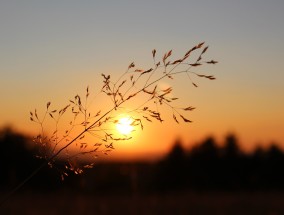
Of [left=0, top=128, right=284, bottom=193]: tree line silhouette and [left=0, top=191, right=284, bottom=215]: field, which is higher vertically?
[left=0, top=128, right=284, bottom=193]: tree line silhouette

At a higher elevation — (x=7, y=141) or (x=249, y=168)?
(x=7, y=141)

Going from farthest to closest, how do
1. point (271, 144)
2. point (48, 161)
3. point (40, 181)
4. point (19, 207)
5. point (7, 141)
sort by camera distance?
point (271, 144)
point (7, 141)
point (40, 181)
point (19, 207)
point (48, 161)

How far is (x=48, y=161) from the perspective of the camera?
1.86 metres

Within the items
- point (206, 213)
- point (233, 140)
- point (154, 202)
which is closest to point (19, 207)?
point (154, 202)

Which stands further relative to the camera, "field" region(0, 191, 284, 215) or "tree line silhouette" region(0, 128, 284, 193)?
"tree line silhouette" region(0, 128, 284, 193)

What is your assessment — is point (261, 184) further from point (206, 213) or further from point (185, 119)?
point (185, 119)

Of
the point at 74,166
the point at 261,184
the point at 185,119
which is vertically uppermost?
the point at 261,184

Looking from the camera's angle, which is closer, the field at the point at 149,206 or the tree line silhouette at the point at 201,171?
the field at the point at 149,206

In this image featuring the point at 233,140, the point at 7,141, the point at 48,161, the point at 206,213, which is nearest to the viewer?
the point at 48,161

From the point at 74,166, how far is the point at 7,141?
113 ft

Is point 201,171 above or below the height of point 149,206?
above

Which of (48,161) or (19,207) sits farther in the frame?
(19,207)

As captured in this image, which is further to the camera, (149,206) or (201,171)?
(201,171)

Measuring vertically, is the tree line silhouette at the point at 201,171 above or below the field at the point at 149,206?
above
